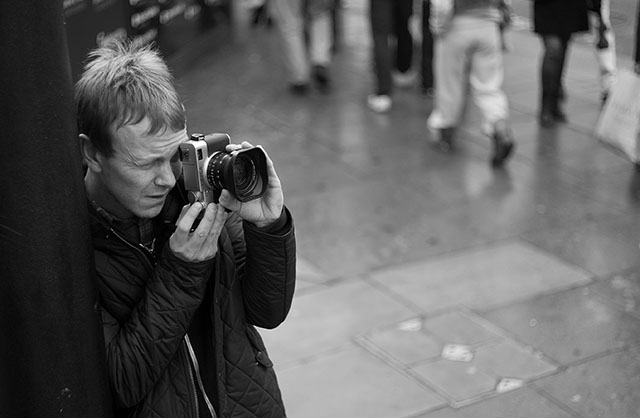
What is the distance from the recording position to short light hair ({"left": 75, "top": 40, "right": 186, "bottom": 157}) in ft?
8.19

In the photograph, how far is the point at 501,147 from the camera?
26.8 ft

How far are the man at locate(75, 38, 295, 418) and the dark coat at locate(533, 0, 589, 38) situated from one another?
22.2ft

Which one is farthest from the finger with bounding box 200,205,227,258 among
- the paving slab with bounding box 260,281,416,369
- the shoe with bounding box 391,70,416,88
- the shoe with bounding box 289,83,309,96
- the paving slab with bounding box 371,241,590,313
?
the shoe with bounding box 391,70,416,88

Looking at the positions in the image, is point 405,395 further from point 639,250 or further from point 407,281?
point 639,250

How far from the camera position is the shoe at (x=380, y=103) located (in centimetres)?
991

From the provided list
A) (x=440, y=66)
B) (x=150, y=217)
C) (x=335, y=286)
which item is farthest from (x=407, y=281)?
(x=150, y=217)

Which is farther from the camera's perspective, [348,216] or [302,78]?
[302,78]

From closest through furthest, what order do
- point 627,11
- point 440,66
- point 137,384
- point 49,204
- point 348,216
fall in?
1. point 49,204
2. point 137,384
3. point 348,216
4. point 440,66
5. point 627,11

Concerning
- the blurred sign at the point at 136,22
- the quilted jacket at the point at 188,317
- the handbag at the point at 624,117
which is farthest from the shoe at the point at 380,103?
the quilted jacket at the point at 188,317

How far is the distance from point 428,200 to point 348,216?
2.20 ft

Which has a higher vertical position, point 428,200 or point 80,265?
point 80,265

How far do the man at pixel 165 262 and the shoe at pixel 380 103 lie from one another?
23.7ft

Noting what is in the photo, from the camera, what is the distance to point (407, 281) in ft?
20.5

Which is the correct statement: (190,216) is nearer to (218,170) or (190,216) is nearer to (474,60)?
(218,170)
